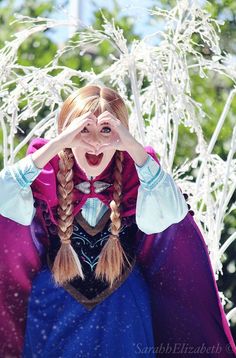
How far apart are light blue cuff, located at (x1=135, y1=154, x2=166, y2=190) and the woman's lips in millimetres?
105

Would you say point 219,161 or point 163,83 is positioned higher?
point 163,83

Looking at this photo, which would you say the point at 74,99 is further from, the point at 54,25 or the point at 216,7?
the point at 216,7

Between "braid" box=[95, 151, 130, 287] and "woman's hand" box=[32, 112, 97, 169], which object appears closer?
"woman's hand" box=[32, 112, 97, 169]

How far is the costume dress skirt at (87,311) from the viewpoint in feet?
7.63

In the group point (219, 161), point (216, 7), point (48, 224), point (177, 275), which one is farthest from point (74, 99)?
point (216, 7)

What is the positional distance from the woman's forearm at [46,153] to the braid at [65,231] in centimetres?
11

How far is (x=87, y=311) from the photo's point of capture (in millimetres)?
2324

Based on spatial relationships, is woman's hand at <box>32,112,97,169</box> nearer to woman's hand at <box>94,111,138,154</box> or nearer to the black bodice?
woman's hand at <box>94,111,138,154</box>

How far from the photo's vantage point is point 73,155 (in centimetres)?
232

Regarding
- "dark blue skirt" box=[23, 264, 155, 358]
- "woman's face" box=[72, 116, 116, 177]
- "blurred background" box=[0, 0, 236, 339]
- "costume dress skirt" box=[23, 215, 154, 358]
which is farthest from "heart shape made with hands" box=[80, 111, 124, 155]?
"blurred background" box=[0, 0, 236, 339]

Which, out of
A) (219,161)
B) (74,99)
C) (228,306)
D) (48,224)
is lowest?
(228,306)

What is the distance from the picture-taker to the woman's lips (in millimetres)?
2299

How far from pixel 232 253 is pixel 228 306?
214 millimetres

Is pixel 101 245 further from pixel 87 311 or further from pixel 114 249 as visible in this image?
pixel 87 311
